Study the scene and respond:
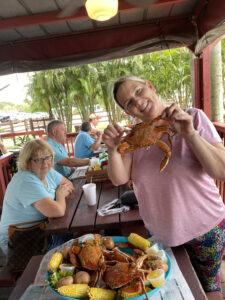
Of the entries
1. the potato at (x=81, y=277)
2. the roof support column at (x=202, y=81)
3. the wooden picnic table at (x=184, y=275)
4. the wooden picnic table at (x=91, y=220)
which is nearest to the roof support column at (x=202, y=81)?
the roof support column at (x=202, y=81)

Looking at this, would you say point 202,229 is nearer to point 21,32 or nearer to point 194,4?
point 194,4

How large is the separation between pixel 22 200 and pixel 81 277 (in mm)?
1389

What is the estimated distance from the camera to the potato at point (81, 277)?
3.57ft

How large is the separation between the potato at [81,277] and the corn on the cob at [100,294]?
0.08 meters

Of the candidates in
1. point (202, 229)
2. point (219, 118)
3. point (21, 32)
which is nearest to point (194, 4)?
point (219, 118)

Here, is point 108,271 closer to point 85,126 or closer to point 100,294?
point 100,294

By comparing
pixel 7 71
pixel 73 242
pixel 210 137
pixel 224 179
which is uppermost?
pixel 7 71

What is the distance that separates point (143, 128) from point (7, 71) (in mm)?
4478

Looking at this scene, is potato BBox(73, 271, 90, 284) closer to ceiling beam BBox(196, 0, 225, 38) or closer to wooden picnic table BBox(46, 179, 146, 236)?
wooden picnic table BBox(46, 179, 146, 236)

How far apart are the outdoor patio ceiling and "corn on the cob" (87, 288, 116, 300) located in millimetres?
4357

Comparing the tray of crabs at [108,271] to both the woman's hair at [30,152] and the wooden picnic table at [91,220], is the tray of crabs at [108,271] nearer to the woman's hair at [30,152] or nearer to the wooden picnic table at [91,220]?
the wooden picnic table at [91,220]

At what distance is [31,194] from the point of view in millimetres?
2230

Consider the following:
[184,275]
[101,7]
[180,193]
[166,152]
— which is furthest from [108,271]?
[101,7]

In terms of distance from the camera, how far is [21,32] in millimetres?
4598
